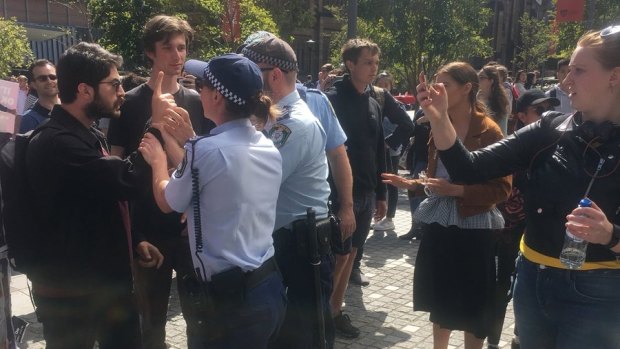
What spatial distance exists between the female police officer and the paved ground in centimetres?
Result: 216

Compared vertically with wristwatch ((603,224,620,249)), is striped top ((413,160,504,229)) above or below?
below

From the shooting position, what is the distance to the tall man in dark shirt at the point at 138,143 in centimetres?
341

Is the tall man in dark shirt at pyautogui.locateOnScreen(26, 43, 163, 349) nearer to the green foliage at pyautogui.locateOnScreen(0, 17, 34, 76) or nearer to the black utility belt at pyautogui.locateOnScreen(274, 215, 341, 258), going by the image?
the black utility belt at pyautogui.locateOnScreen(274, 215, 341, 258)

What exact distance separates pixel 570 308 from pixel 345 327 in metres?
2.42

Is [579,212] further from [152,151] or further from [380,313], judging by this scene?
[380,313]

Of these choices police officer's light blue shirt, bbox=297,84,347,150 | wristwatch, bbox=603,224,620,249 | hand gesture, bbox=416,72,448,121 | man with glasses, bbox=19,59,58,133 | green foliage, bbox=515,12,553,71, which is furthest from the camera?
green foliage, bbox=515,12,553,71

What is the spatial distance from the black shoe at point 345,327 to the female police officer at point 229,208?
2.14 meters

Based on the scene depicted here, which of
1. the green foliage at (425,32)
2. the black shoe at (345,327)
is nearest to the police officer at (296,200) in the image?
the black shoe at (345,327)

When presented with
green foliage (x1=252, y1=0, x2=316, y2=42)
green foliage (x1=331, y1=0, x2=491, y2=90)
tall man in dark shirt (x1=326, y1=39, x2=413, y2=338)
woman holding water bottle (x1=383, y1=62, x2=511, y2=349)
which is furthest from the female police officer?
green foliage (x1=252, y1=0, x2=316, y2=42)

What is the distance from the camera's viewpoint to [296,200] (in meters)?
3.05

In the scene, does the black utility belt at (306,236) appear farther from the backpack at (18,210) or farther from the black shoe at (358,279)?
the black shoe at (358,279)

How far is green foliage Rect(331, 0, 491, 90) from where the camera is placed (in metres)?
17.7

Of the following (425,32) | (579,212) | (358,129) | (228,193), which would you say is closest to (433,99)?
(579,212)

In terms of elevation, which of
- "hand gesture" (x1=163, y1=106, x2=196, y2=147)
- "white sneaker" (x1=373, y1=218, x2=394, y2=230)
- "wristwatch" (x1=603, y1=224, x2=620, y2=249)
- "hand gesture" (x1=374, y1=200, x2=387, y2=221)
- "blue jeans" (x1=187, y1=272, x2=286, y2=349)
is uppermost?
"hand gesture" (x1=163, y1=106, x2=196, y2=147)
